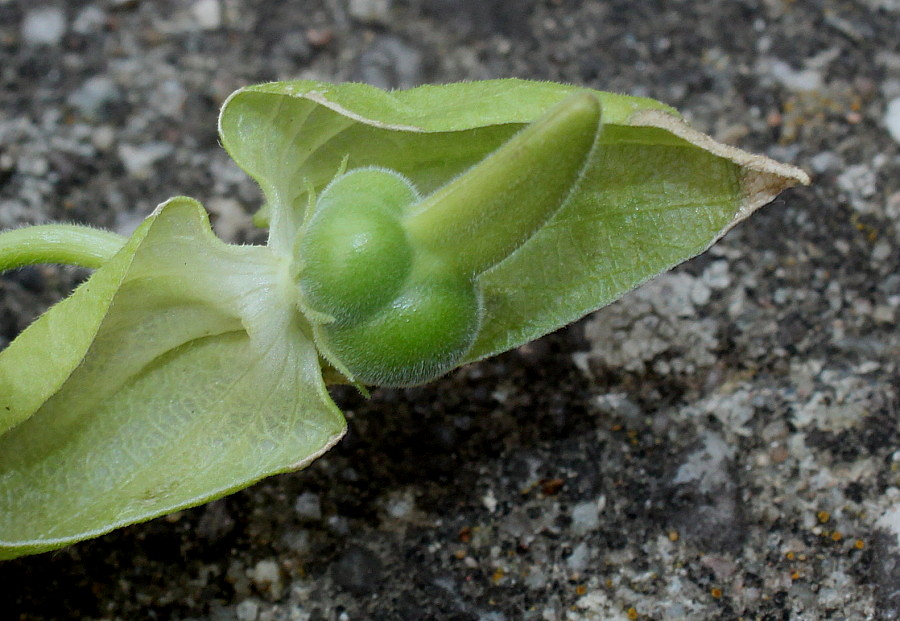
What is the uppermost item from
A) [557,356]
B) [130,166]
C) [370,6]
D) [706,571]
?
[370,6]

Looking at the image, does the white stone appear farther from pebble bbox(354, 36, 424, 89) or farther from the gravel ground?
pebble bbox(354, 36, 424, 89)

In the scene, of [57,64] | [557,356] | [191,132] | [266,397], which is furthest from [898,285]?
[57,64]

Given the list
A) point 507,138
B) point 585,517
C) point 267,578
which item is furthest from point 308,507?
point 507,138

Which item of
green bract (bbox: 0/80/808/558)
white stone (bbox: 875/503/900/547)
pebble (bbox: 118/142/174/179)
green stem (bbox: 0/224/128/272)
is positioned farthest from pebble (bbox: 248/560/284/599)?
white stone (bbox: 875/503/900/547)

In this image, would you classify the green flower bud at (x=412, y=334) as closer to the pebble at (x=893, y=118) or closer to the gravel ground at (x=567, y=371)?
the gravel ground at (x=567, y=371)

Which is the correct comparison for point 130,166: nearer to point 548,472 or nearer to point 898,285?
point 548,472

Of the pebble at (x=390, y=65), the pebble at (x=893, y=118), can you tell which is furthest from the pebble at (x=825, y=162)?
the pebble at (x=390, y=65)
